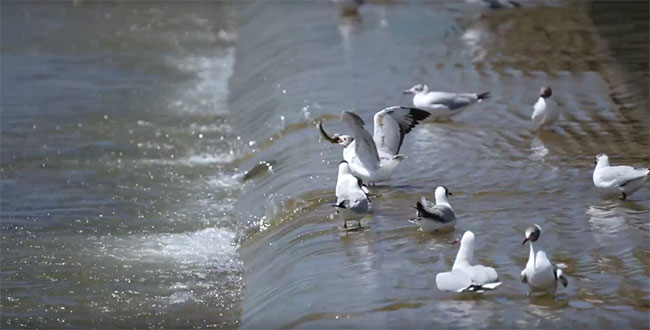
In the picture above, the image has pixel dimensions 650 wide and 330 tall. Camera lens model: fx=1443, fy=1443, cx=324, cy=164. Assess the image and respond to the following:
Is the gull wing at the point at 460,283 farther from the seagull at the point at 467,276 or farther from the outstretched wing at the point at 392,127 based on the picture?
the outstretched wing at the point at 392,127

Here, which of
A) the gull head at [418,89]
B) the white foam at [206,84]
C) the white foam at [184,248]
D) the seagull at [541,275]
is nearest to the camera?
the seagull at [541,275]

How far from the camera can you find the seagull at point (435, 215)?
374 inches

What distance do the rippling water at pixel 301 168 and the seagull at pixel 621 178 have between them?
4.7 inches

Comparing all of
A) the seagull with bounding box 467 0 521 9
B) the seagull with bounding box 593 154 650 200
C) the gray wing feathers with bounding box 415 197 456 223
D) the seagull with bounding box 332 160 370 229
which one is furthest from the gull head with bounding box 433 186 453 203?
the seagull with bounding box 467 0 521 9

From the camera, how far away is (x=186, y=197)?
13.4 m

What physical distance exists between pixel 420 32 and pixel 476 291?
10730mm

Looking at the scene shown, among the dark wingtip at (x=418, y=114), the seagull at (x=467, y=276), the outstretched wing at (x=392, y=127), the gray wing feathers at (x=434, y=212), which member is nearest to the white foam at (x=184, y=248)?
the outstretched wing at (x=392, y=127)

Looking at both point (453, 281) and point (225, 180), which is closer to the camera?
point (453, 281)

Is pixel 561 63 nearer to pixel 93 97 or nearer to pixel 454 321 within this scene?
pixel 93 97

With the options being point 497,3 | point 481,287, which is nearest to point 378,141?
point 481,287

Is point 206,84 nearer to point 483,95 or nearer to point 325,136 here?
point 483,95

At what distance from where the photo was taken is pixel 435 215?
9.55 m

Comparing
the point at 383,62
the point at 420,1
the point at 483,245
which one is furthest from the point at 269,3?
the point at 483,245

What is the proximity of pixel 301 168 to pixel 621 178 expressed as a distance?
318 centimetres
